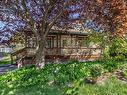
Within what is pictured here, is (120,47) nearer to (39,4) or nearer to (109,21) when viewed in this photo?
(109,21)

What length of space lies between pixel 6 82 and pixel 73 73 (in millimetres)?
3245

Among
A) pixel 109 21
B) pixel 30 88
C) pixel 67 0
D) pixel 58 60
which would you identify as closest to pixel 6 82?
pixel 30 88

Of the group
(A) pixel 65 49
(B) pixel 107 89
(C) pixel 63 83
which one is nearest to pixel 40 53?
(C) pixel 63 83

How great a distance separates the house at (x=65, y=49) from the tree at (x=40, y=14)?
12.1 metres

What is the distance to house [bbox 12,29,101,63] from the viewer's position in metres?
31.7

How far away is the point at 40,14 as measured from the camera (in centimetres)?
1859

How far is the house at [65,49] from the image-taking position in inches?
1248

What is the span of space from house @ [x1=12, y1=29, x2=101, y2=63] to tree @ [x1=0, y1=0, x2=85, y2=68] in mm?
12148

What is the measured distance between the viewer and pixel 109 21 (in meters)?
15.6

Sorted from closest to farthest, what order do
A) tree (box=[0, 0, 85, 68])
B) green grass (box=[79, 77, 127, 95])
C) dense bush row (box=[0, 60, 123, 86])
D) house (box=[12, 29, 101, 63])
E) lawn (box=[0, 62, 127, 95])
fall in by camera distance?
green grass (box=[79, 77, 127, 95])
lawn (box=[0, 62, 127, 95])
dense bush row (box=[0, 60, 123, 86])
tree (box=[0, 0, 85, 68])
house (box=[12, 29, 101, 63])

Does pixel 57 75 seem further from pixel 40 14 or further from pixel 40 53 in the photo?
pixel 40 14

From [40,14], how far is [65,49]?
1511 cm

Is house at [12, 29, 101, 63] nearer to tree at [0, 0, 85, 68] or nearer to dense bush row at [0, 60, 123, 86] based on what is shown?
tree at [0, 0, 85, 68]

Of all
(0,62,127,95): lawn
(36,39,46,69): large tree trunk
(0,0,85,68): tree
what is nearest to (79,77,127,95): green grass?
(0,62,127,95): lawn
